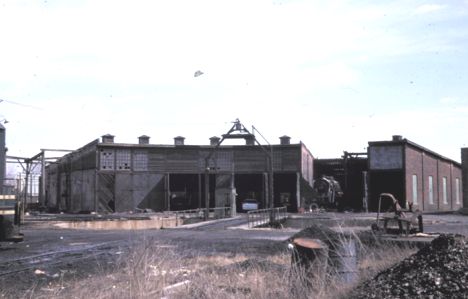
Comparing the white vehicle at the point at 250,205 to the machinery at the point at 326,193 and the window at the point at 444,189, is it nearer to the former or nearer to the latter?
the machinery at the point at 326,193

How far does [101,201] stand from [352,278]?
45285 mm

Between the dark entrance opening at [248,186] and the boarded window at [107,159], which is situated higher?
the boarded window at [107,159]

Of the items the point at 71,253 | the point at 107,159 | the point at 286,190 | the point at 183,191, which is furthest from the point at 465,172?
the point at 71,253

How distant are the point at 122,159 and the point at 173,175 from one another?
18.9ft

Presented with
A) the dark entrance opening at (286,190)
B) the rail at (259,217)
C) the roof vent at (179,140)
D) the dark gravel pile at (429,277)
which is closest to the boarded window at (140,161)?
the roof vent at (179,140)

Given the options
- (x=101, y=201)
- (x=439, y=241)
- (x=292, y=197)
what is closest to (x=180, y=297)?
(x=439, y=241)

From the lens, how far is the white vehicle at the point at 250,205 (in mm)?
54469

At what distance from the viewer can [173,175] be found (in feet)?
186

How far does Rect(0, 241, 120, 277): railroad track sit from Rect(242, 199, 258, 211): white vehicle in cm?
3709

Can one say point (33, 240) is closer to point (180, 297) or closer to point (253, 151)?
point (180, 297)

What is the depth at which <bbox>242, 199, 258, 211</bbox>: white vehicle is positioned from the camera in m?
54.5

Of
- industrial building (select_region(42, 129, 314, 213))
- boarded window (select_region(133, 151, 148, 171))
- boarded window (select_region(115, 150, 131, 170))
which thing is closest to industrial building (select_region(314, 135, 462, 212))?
industrial building (select_region(42, 129, 314, 213))

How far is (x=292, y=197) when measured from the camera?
56.3 metres

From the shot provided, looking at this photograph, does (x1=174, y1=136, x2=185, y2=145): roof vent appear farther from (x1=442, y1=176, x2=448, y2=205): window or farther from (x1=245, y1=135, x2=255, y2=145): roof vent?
(x1=442, y1=176, x2=448, y2=205): window
